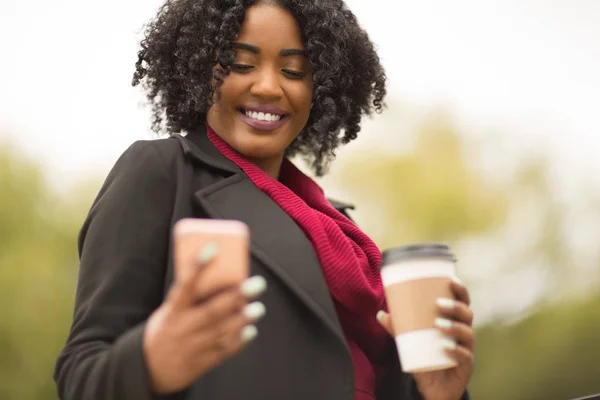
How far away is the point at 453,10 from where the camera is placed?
88.7 inches

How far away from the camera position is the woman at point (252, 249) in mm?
607

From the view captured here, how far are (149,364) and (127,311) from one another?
15cm

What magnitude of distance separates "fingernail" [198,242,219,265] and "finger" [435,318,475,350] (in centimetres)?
30

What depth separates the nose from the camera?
0.94 m

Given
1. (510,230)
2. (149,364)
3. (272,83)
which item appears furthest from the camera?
(510,230)

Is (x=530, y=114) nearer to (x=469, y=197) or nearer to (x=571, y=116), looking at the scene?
(x=571, y=116)

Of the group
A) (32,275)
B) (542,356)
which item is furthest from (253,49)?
(542,356)

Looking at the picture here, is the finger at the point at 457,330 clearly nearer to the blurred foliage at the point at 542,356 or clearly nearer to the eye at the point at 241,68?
the eye at the point at 241,68

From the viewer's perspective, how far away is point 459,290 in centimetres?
72

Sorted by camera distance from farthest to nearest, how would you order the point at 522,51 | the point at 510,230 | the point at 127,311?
the point at 522,51, the point at 510,230, the point at 127,311

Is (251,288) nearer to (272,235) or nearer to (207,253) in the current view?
(207,253)

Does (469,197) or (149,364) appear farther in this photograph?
(469,197)

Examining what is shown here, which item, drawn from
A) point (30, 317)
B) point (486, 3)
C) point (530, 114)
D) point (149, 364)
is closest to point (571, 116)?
point (530, 114)

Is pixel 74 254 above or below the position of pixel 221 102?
below
